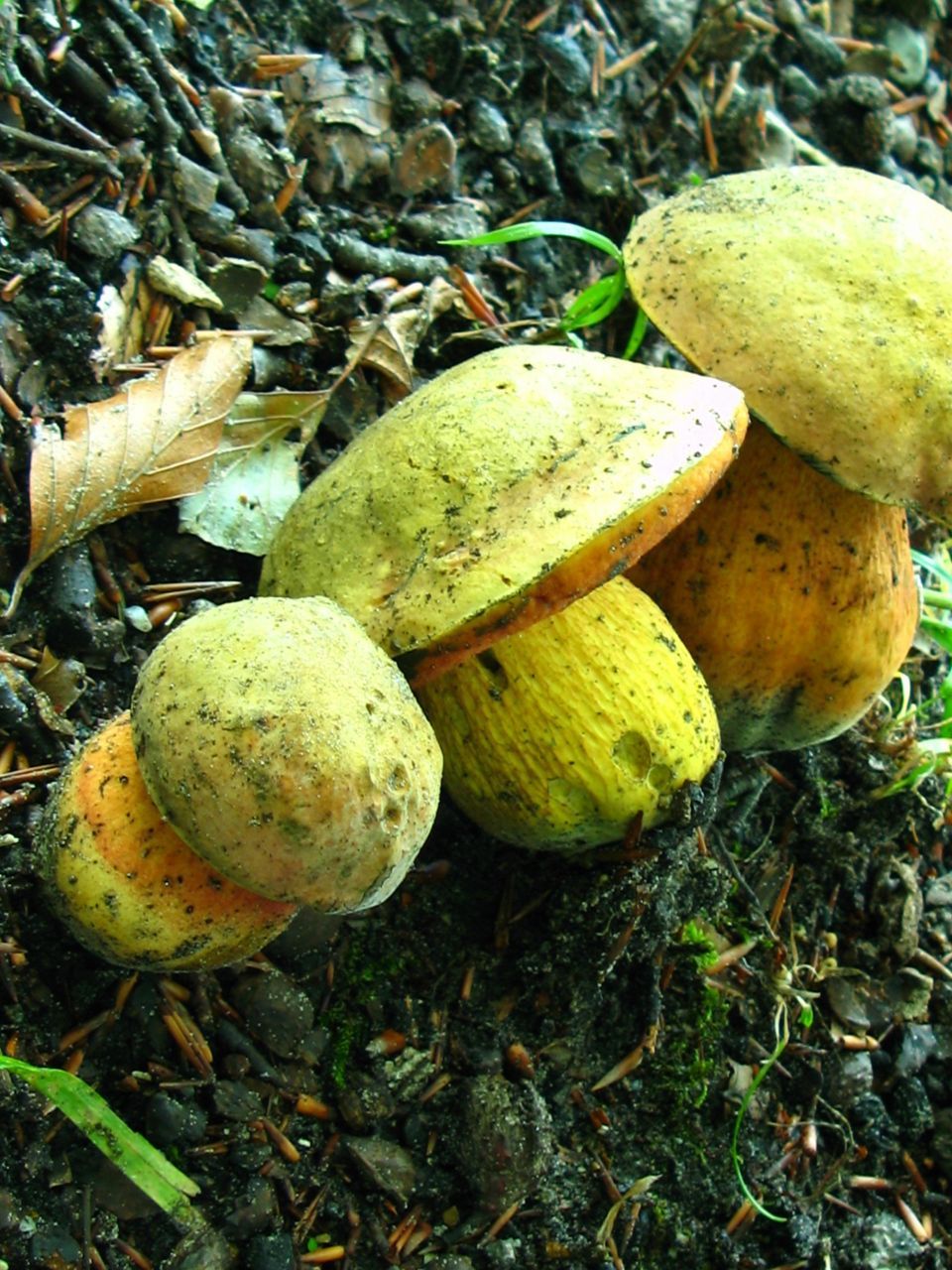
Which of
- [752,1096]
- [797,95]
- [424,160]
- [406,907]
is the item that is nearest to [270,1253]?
[406,907]

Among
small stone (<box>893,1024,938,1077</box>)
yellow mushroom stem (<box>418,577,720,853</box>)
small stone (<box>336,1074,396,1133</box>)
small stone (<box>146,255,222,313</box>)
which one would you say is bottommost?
small stone (<box>893,1024,938,1077</box>)

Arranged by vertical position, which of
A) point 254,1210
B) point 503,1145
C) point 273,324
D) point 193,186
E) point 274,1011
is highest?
point 193,186

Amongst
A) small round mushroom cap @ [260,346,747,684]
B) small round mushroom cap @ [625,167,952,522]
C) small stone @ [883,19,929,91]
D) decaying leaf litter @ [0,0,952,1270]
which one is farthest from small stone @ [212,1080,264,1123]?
small stone @ [883,19,929,91]

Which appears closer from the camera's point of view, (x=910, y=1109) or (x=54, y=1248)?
(x=54, y=1248)

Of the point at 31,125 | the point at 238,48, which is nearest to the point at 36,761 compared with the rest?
the point at 31,125

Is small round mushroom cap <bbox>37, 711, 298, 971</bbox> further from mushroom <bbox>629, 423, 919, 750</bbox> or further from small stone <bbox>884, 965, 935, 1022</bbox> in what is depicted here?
small stone <bbox>884, 965, 935, 1022</bbox>

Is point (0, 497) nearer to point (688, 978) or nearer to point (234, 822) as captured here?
point (234, 822)

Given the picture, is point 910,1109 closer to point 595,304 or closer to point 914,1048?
point 914,1048

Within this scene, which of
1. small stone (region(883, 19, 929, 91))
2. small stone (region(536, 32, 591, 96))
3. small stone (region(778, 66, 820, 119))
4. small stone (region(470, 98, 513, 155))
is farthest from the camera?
small stone (region(883, 19, 929, 91))
